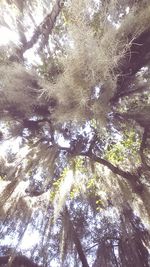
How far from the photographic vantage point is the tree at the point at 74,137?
14.5ft

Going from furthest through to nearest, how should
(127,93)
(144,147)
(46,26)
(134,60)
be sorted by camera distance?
(46,26) < (144,147) < (127,93) < (134,60)

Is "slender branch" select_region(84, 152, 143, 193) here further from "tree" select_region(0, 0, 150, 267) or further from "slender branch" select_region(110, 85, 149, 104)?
"slender branch" select_region(110, 85, 149, 104)

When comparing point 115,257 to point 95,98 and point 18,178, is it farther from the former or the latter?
point 95,98

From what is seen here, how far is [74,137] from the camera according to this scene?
5.82 meters

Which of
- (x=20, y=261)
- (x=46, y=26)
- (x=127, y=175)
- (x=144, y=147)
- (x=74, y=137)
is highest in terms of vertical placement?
(x=46, y=26)

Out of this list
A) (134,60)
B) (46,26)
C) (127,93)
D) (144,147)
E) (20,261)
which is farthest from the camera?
(46,26)

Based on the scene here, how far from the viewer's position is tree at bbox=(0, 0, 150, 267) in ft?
14.5

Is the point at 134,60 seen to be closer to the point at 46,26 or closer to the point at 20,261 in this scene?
the point at 46,26

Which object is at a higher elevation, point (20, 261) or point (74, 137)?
point (74, 137)

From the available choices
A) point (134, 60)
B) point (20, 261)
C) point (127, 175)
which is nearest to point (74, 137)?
point (127, 175)

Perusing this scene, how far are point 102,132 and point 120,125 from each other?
410 millimetres

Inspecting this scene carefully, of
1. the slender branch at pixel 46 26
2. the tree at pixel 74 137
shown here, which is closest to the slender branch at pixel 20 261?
the tree at pixel 74 137

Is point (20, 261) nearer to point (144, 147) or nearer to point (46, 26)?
point (144, 147)

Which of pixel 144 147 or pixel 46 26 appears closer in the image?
pixel 144 147
